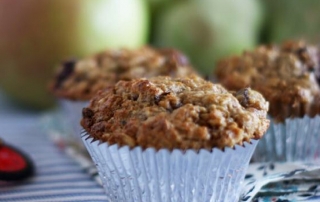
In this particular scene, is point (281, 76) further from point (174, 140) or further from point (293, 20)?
point (293, 20)

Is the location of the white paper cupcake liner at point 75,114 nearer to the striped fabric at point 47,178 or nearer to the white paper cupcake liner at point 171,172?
the striped fabric at point 47,178

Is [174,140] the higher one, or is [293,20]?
[293,20]

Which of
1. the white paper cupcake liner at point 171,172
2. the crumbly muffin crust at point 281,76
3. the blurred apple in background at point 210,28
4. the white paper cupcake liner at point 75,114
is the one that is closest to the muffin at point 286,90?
the crumbly muffin crust at point 281,76

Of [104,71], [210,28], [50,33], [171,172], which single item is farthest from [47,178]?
[210,28]

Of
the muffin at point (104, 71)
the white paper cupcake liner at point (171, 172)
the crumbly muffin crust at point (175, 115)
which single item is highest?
the muffin at point (104, 71)

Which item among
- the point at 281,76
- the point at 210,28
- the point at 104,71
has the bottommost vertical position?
the point at 281,76

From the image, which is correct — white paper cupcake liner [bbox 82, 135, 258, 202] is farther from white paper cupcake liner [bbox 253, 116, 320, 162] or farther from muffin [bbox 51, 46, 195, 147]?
muffin [bbox 51, 46, 195, 147]
